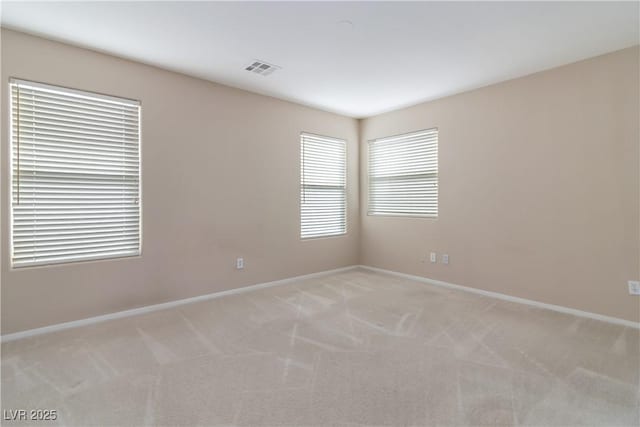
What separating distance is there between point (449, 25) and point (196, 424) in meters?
3.21

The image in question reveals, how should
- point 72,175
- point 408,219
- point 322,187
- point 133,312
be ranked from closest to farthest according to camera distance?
1. point 72,175
2. point 133,312
3. point 408,219
4. point 322,187

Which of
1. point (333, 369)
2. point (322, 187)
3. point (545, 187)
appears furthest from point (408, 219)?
point (333, 369)

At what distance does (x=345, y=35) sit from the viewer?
2.71 metres

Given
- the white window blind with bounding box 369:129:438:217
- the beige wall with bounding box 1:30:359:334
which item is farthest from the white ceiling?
the white window blind with bounding box 369:129:438:217

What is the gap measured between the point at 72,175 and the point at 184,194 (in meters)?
0.99

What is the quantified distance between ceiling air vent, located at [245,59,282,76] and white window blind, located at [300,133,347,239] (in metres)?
1.32

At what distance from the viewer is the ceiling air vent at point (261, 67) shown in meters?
3.25

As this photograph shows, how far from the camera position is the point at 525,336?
2.72 metres

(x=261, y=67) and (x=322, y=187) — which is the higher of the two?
(x=261, y=67)

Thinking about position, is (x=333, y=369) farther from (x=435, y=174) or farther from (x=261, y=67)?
(x=435, y=174)

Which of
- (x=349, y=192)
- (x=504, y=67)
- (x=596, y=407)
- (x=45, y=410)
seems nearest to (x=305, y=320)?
(x=45, y=410)

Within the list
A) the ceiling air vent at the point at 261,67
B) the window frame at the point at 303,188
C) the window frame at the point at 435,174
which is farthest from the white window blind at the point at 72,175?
the window frame at the point at 435,174

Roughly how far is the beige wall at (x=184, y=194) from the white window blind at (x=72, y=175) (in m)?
0.09

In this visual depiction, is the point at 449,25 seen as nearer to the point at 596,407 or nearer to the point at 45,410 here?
the point at 596,407
